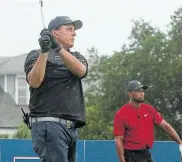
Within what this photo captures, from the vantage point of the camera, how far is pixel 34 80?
5629mm

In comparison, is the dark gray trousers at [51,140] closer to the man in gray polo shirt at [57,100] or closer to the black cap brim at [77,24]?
the man in gray polo shirt at [57,100]

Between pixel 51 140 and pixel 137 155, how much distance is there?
11.4ft

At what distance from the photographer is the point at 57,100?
578 centimetres

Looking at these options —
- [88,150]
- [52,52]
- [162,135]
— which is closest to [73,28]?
[52,52]

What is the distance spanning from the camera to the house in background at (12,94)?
177 ft

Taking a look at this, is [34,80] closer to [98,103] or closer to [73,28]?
[73,28]

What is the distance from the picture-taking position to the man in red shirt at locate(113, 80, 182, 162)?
9008 mm

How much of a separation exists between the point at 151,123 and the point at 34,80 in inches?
147

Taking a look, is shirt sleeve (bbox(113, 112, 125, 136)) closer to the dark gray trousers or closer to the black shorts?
the black shorts

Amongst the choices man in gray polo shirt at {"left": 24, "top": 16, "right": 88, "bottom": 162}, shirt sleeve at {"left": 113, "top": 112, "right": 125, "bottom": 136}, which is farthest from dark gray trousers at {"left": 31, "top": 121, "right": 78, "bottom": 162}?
shirt sleeve at {"left": 113, "top": 112, "right": 125, "bottom": 136}

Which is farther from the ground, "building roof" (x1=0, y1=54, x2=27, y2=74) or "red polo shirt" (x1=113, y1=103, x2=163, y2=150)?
"building roof" (x1=0, y1=54, x2=27, y2=74)

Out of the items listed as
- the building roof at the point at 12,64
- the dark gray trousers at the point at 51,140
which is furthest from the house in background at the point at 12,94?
the dark gray trousers at the point at 51,140

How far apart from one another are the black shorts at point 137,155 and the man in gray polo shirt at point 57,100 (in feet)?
10.5

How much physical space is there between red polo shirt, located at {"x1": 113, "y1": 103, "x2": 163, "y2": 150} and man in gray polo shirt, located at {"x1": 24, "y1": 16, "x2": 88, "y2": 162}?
10.3 feet
